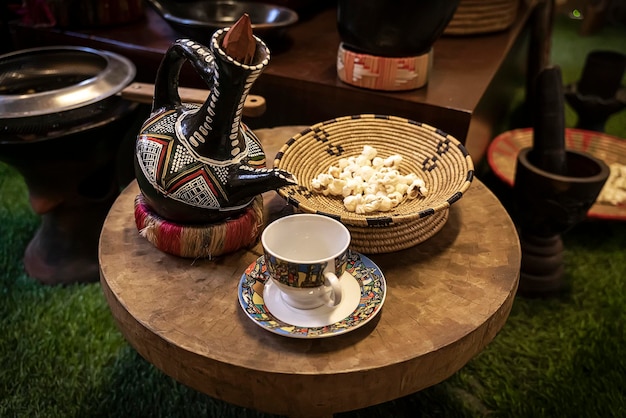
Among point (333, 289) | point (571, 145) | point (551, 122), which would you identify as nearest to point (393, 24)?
point (551, 122)

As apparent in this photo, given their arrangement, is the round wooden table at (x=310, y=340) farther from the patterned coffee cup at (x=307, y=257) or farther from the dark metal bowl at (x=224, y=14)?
the dark metal bowl at (x=224, y=14)

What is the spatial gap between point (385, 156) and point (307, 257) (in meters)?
0.31

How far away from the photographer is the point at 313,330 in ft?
2.14

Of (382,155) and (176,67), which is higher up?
(176,67)

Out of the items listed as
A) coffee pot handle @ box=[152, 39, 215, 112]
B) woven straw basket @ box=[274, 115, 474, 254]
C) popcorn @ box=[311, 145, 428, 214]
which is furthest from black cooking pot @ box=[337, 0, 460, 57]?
coffee pot handle @ box=[152, 39, 215, 112]

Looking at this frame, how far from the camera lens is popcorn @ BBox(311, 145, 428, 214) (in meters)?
0.82

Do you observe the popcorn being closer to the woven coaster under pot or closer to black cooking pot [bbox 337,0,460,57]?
the woven coaster under pot

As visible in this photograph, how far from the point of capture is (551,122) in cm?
121

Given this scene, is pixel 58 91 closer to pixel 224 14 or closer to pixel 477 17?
pixel 224 14

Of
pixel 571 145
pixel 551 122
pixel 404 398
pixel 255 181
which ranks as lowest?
pixel 404 398

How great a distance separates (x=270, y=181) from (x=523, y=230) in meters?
0.82

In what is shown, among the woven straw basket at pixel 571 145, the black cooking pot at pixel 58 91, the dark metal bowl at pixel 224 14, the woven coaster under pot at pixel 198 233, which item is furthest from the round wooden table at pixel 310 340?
the woven straw basket at pixel 571 145

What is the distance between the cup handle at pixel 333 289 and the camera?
648mm

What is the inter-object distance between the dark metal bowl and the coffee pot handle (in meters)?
0.50
